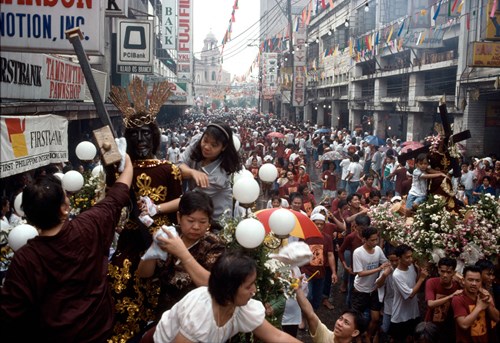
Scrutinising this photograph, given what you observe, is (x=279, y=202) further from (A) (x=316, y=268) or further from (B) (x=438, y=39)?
(B) (x=438, y=39)

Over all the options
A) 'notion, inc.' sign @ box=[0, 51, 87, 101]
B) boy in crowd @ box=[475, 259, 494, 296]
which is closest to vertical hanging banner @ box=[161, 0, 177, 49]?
'notion, inc.' sign @ box=[0, 51, 87, 101]

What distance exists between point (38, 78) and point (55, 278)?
965 cm

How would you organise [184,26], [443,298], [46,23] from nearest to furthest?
1. [443,298]
2. [46,23]
3. [184,26]

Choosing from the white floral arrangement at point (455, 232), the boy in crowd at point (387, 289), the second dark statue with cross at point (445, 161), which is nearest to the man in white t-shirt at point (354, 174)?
the second dark statue with cross at point (445, 161)

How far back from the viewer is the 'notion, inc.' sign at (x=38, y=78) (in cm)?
953

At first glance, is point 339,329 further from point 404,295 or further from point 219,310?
point 404,295

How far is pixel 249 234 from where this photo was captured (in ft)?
11.1

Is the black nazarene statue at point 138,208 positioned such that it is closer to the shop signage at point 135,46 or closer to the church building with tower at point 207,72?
the shop signage at point 135,46

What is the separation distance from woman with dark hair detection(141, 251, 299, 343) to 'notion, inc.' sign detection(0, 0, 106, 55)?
407 centimetres

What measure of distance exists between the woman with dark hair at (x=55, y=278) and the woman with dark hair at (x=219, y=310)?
45 cm

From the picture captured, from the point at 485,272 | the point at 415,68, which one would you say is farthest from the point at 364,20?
the point at 485,272

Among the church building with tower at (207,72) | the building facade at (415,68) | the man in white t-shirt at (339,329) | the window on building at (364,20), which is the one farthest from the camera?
the church building with tower at (207,72)

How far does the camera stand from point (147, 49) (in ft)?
50.1

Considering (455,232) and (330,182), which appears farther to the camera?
(330,182)
